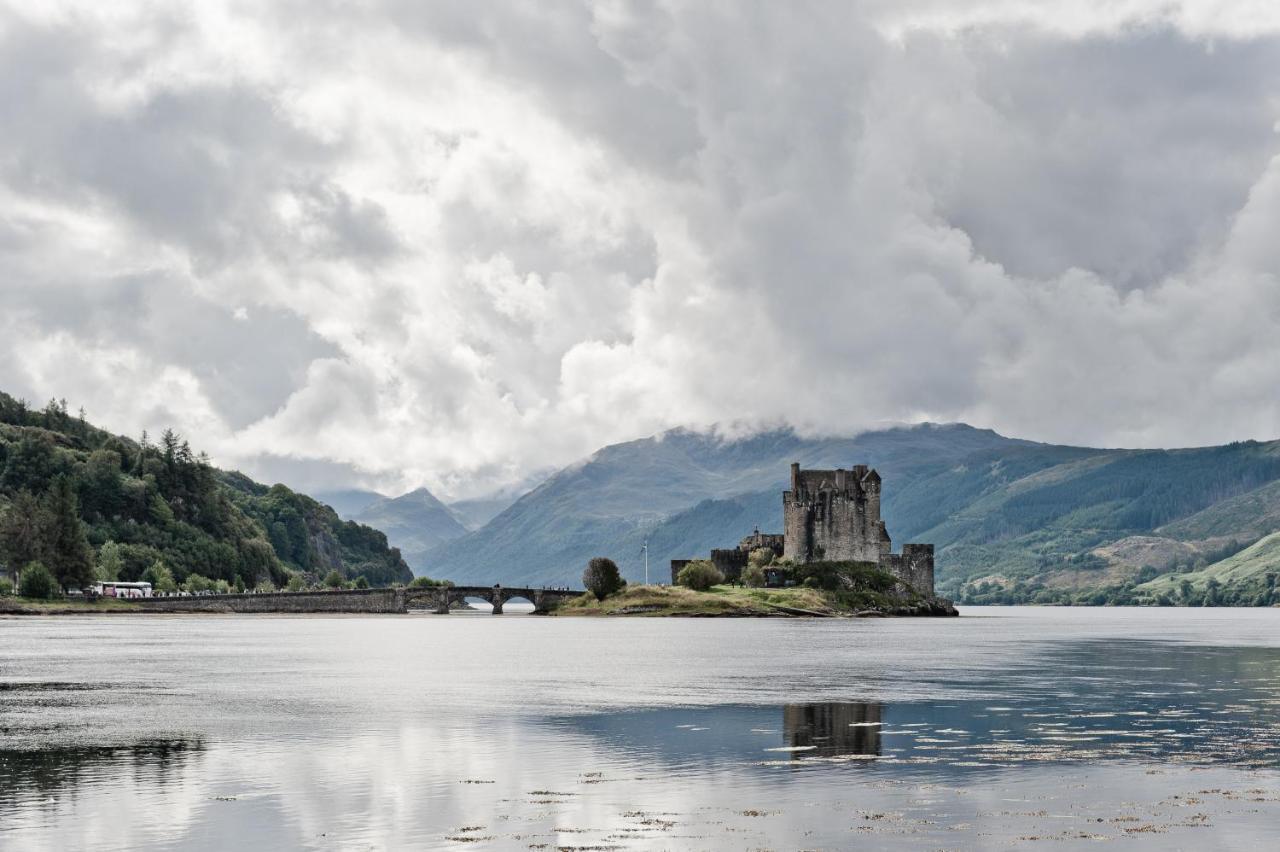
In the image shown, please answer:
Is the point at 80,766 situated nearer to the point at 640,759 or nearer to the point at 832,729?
the point at 640,759

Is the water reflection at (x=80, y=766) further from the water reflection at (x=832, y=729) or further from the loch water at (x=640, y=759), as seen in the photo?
the water reflection at (x=832, y=729)

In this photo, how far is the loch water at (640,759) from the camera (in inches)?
1615

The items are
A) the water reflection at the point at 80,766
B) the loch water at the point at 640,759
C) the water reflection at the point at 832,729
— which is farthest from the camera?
the water reflection at the point at 832,729

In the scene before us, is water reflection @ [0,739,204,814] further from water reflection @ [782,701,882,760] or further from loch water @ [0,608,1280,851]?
water reflection @ [782,701,882,760]

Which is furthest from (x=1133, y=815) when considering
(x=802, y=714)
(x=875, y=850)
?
(x=802, y=714)

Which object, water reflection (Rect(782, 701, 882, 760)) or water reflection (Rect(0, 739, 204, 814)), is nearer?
water reflection (Rect(0, 739, 204, 814))

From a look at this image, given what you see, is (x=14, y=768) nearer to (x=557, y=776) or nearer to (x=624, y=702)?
(x=557, y=776)

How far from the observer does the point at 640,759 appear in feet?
185

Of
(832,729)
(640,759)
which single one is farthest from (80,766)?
(832,729)

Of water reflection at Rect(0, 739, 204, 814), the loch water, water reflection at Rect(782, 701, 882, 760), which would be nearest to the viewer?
the loch water

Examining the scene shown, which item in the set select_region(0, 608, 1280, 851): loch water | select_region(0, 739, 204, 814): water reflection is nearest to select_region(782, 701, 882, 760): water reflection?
select_region(0, 608, 1280, 851): loch water

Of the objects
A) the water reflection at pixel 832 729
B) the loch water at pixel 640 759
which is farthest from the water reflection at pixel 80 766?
the water reflection at pixel 832 729

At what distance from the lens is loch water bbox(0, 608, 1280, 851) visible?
135ft

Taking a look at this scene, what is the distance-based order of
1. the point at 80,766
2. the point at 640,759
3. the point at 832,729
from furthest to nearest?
the point at 832,729, the point at 640,759, the point at 80,766
